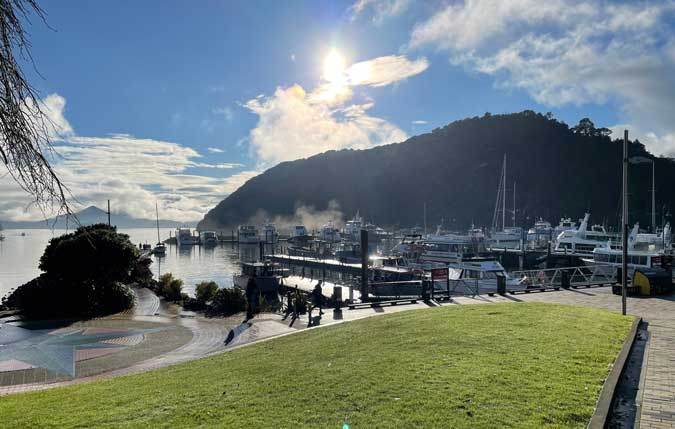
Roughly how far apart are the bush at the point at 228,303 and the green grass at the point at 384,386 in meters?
11.3

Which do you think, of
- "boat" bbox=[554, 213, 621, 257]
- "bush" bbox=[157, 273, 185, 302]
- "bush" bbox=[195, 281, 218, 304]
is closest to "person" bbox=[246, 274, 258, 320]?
"bush" bbox=[195, 281, 218, 304]

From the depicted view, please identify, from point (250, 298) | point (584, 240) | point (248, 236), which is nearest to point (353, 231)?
point (248, 236)

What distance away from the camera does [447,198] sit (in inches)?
6324

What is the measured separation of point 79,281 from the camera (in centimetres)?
2370

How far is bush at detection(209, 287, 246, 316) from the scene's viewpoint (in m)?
22.6

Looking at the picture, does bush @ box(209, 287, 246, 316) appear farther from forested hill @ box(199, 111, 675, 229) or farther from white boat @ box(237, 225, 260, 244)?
white boat @ box(237, 225, 260, 244)

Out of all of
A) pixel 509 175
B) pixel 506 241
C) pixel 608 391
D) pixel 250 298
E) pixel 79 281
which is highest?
pixel 509 175

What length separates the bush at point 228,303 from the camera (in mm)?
22609

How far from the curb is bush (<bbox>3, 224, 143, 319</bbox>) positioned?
2270cm

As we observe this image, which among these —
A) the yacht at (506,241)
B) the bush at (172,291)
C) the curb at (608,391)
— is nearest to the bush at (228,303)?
the bush at (172,291)

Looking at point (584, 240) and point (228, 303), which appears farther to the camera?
point (584, 240)

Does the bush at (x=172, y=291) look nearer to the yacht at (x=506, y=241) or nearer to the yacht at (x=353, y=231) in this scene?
the yacht at (x=506, y=241)

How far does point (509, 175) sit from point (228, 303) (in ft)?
464

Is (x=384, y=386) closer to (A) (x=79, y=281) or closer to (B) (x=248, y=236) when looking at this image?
(A) (x=79, y=281)
